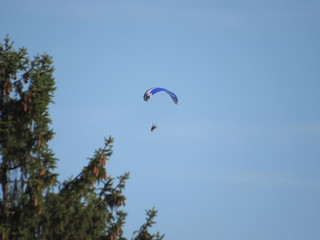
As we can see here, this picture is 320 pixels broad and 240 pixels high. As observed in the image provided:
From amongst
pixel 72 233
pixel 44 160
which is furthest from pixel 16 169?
pixel 72 233

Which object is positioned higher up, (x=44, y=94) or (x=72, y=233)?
(x=44, y=94)

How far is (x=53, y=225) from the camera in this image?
30.1 meters

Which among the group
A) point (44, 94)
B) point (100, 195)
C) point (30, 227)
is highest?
point (44, 94)

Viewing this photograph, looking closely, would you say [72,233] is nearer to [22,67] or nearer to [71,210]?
[71,210]

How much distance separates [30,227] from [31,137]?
136 inches

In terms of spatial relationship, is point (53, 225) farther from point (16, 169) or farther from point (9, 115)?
point (9, 115)

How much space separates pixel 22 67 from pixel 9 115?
83.0 inches

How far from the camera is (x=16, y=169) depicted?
30672 millimetres

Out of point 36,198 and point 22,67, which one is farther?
point 22,67

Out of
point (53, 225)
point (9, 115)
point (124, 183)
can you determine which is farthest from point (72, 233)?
point (9, 115)

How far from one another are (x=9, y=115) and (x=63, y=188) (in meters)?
3.51

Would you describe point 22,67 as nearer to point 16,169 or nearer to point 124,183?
point 16,169

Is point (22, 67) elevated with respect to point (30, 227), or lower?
elevated

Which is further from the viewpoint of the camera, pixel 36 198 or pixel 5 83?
pixel 5 83
